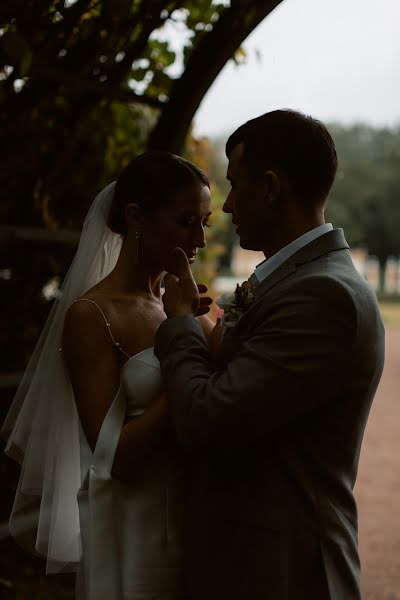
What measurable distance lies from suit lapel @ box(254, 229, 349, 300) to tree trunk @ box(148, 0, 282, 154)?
175 cm

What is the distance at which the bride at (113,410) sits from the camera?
6.53ft

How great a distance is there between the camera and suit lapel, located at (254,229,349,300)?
68.6 inches

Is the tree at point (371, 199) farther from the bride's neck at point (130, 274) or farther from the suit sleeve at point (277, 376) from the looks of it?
the suit sleeve at point (277, 376)

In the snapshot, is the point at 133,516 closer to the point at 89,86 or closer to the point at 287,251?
the point at 287,251

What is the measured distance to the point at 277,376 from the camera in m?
1.52

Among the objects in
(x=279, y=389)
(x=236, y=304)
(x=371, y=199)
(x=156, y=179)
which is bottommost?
(x=279, y=389)

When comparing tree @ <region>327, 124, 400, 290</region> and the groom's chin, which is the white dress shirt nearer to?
the groom's chin

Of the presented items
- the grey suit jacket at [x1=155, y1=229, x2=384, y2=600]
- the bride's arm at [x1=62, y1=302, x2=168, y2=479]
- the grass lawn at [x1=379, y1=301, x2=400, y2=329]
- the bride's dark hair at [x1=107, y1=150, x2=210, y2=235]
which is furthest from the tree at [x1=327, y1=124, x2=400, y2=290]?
the grey suit jacket at [x1=155, y1=229, x2=384, y2=600]

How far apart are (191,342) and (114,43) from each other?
255 centimetres

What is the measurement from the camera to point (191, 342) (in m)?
1.68

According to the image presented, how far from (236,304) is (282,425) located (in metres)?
0.38

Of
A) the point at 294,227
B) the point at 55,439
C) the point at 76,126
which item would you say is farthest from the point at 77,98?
the point at 294,227

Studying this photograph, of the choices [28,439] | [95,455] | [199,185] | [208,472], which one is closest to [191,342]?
[208,472]

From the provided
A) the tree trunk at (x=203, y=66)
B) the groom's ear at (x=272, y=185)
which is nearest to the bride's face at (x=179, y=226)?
the groom's ear at (x=272, y=185)
